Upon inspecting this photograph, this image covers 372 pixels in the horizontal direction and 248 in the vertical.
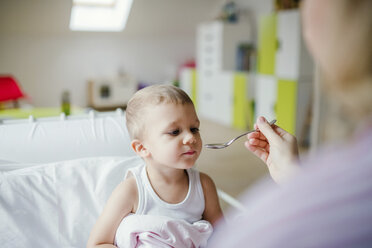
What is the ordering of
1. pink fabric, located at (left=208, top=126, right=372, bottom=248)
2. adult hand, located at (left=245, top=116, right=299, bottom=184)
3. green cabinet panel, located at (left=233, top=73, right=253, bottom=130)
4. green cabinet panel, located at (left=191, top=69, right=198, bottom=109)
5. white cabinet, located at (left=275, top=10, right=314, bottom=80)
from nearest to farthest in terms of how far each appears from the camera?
pink fabric, located at (left=208, top=126, right=372, bottom=248)
adult hand, located at (left=245, top=116, right=299, bottom=184)
white cabinet, located at (left=275, top=10, right=314, bottom=80)
green cabinet panel, located at (left=233, top=73, right=253, bottom=130)
green cabinet panel, located at (left=191, top=69, right=198, bottom=109)

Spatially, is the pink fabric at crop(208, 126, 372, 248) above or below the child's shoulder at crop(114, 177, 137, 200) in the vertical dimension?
above

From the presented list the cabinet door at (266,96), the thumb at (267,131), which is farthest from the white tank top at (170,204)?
the cabinet door at (266,96)

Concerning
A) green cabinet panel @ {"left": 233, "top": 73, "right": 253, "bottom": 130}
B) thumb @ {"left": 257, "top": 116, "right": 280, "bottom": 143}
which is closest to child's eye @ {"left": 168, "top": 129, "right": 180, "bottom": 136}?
thumb @ {"left": 257, "top": 116, "right": 280, "bottom": 143}

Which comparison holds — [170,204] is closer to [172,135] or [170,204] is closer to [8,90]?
[172,135]

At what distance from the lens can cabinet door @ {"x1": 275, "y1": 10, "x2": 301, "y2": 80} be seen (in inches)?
141

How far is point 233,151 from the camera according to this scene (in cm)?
352

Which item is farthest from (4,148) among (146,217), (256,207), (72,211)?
(256,207)

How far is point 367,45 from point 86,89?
545 cm

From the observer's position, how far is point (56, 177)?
118 cm

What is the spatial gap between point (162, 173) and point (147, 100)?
0.20 m

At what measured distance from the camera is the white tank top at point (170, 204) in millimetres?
1004

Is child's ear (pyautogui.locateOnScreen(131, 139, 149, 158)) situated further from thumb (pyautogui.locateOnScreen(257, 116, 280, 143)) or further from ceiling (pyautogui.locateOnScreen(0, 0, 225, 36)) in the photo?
ceiling (pyautogui.locateOnScreen(0, 0, 225, 36))

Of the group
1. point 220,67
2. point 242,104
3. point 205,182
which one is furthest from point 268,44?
point 205,182

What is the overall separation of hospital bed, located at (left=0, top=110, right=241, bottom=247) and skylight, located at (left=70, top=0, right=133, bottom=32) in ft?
13.7
